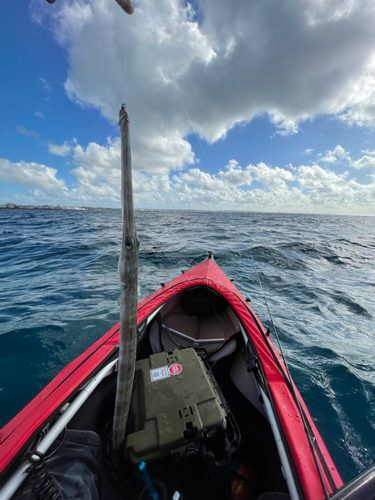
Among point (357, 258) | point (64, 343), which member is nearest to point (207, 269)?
point (64, 343)

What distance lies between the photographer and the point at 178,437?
169cm

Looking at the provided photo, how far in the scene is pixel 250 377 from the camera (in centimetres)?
286

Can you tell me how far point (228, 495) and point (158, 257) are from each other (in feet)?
34.8

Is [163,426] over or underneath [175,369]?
underneath

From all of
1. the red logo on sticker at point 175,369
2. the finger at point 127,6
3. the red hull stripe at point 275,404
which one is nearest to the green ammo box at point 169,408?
the red logo on sticker at point 175,369

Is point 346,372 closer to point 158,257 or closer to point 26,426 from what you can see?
point 26,426

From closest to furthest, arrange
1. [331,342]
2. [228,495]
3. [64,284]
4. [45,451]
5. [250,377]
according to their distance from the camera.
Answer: [45,451] < [228,495] < [250,377] < [331,342] < [64,284]

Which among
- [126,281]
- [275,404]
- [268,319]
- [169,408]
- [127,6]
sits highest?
[127,6]

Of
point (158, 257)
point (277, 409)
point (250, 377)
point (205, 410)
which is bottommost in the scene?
point (158, 257)

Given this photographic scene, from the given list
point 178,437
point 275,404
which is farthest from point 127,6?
point 275,404

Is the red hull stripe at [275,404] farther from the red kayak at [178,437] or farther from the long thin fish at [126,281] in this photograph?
the long thin fish at [126,281]

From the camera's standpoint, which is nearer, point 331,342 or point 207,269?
point 331,342

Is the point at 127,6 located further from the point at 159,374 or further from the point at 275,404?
the point at 275,404

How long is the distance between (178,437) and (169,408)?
23cm
